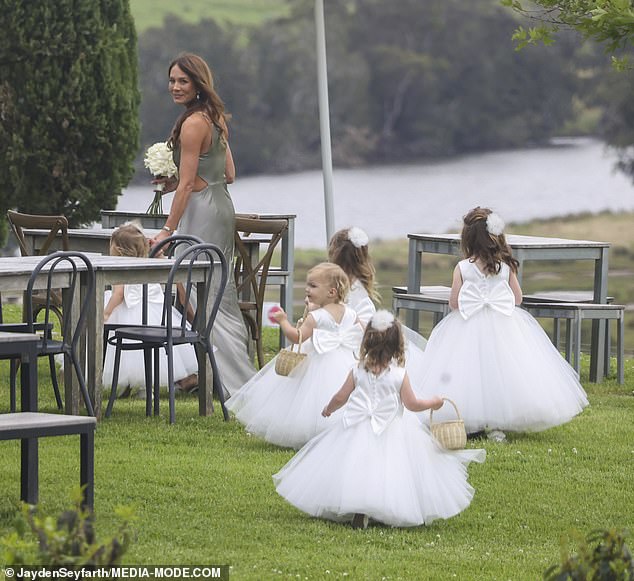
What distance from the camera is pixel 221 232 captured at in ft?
28.8

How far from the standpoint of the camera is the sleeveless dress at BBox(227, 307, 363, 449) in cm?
700

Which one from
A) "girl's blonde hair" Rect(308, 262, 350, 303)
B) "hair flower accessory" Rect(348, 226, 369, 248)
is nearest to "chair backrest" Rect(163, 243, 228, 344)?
"hair flower accessory" Rect(348, 226, 369, 248)

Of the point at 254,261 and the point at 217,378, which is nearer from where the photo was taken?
the point at 217,378

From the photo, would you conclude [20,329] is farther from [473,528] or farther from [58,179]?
[58,179]

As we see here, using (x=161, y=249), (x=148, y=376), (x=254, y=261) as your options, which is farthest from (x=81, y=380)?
(x=254, y=261)

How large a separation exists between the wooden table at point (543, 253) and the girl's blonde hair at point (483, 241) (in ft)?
6.20

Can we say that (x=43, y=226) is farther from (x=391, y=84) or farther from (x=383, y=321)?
(x=391, y=84)

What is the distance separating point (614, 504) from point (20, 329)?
11.6ft

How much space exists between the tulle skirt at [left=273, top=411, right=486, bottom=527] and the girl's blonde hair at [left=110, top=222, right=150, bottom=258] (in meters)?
3.16

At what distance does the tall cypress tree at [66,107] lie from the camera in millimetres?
12273

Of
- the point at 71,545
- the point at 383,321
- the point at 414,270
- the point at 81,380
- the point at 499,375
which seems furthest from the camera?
the point at 414,270

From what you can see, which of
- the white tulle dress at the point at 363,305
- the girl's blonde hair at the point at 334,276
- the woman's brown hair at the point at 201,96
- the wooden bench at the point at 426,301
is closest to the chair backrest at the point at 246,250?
the woman's brown hair at the point at 201,96

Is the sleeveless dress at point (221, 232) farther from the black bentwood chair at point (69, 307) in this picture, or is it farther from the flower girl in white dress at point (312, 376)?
the flower girl in white dress at point (312, 376)

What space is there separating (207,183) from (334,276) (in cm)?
219
